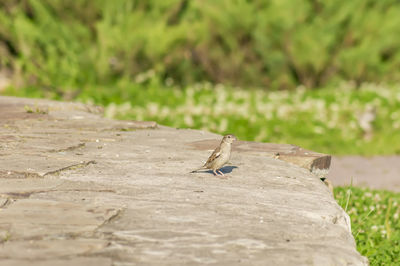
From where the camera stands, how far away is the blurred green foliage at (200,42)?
12141 millimetres

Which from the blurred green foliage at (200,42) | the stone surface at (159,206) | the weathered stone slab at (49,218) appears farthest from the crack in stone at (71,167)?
the blurred green foliage at (200,42)

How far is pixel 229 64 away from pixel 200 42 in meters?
0.97

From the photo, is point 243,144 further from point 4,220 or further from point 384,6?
point 384,6

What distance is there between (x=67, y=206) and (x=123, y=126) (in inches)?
97.2

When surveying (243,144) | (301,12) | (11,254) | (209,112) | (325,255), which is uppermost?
(301,12)

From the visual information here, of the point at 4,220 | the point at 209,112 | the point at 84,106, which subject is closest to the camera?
the point at 4,220

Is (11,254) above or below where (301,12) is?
below

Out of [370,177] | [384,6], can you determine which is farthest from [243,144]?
[384,6]

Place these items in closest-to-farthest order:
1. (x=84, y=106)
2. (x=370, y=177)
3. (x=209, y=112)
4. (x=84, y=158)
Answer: (x=84, y=158) → (x=84, y=106) → (x=370, y=177) → (x=209, y=112)

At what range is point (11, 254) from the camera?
2.47 m

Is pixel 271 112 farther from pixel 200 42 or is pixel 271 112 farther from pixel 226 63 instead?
pixel 226 63

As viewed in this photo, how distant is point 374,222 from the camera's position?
18.8ft

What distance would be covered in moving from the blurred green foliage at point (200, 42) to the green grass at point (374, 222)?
6.66 metres

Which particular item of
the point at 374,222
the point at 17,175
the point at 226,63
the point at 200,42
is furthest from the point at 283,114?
the point at 17,175
